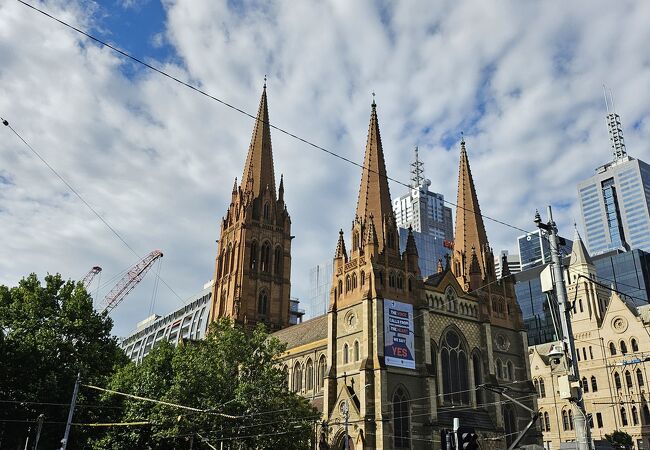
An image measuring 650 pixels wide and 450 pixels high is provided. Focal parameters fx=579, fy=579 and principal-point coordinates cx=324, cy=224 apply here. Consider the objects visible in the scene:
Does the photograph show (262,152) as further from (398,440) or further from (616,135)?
(616,135)

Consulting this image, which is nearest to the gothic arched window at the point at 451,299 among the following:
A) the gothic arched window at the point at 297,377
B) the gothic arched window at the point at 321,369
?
the gothic arched window at the point at 321,369

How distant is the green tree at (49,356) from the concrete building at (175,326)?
76.6m

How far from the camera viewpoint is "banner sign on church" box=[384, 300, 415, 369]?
42844mm

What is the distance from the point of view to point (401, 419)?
41.7m

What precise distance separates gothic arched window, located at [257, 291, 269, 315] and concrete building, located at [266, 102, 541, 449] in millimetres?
12867

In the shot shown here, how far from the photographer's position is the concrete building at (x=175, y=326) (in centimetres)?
13162

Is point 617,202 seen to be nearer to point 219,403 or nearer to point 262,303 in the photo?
point 262,303

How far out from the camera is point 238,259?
68750 millimetres

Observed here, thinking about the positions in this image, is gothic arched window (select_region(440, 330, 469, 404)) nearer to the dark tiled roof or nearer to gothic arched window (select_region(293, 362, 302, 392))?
the dark tiled roof

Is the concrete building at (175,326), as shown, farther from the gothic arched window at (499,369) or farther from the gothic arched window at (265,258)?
the gothic arched window at (499,369)

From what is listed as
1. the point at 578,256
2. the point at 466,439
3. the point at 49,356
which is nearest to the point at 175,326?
the point at 578,256

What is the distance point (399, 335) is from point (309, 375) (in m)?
12.6

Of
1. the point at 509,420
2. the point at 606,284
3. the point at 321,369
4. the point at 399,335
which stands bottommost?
the point at 509,420

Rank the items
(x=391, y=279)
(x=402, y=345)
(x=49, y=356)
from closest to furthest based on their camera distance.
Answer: (x=49, y=356) < (x=402, y=345) < (x=391, y=279)
